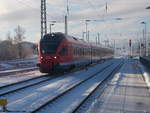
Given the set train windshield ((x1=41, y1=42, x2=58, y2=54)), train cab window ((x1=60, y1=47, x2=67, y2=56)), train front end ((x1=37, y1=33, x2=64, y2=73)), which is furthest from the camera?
train cab window ((x1=60, y1=47, x2=67, y2=56))

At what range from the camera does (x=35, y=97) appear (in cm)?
1390

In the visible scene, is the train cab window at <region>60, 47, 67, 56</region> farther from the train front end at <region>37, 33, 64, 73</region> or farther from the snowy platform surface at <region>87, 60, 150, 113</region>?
the snowy platform surface at <region>87, 60, 150, 113</region>

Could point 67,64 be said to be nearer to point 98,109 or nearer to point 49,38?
point 49,38

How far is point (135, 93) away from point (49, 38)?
1215 centimetres

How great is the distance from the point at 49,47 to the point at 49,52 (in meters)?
0.41

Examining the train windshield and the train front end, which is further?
the train windshield

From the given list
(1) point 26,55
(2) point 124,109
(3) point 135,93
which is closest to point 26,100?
(2) point 124,109

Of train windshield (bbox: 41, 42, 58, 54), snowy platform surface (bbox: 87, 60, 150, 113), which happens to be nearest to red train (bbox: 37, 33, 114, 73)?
train windshield (bbox: 41, 42, 58, 54)

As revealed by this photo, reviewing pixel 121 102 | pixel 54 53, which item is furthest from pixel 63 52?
pixel 121 102

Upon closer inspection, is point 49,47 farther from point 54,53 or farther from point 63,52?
point 63,52

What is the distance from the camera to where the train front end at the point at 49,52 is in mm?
25172

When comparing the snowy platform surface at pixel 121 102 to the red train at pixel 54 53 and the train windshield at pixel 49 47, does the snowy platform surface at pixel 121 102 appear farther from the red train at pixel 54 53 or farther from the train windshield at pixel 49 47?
the train windshield at pixel 49 47

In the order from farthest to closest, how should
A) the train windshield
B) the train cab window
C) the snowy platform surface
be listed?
the train cab window → the train windshield → the snowy platform surface

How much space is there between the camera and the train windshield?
2544cm
